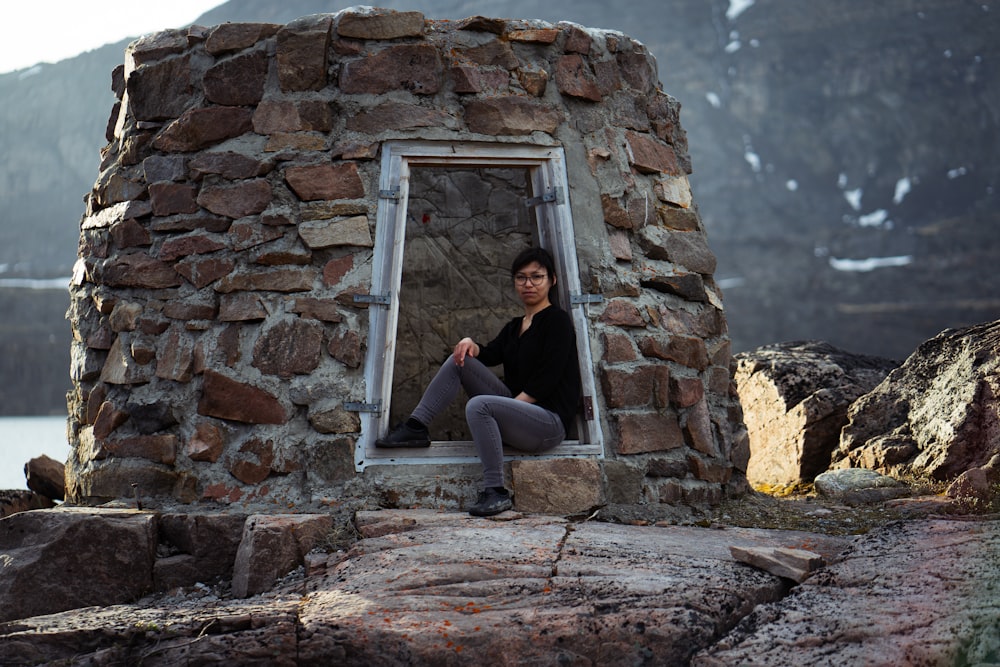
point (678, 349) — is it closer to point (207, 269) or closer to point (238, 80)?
point (207, 269)

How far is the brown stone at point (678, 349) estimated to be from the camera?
171 inches

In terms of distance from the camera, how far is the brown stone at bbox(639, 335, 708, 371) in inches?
171

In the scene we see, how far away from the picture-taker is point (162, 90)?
4.38 m

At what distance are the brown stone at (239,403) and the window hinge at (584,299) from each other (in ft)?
4.95

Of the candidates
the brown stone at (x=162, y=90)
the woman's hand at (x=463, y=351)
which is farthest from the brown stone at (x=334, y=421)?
the brown stone at (x=162, y=90)

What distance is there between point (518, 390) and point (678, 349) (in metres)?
0.90

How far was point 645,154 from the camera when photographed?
183 inches

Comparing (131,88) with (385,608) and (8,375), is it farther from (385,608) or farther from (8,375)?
(8,375)

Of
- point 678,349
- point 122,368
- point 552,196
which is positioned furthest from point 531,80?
point 122,368

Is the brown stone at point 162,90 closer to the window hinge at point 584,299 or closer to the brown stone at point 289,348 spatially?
the brown stone at point 289,348

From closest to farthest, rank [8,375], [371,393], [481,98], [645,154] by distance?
[371,393] < [481,98] < [645,154] < [8,375]

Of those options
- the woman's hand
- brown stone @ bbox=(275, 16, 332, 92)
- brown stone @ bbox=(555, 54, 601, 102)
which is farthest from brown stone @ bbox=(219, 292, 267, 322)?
brown stone @ bbox=(555, 54, 601, 102)

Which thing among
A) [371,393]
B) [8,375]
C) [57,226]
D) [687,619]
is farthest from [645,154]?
[57,226]

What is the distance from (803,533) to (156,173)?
3.58 meters
